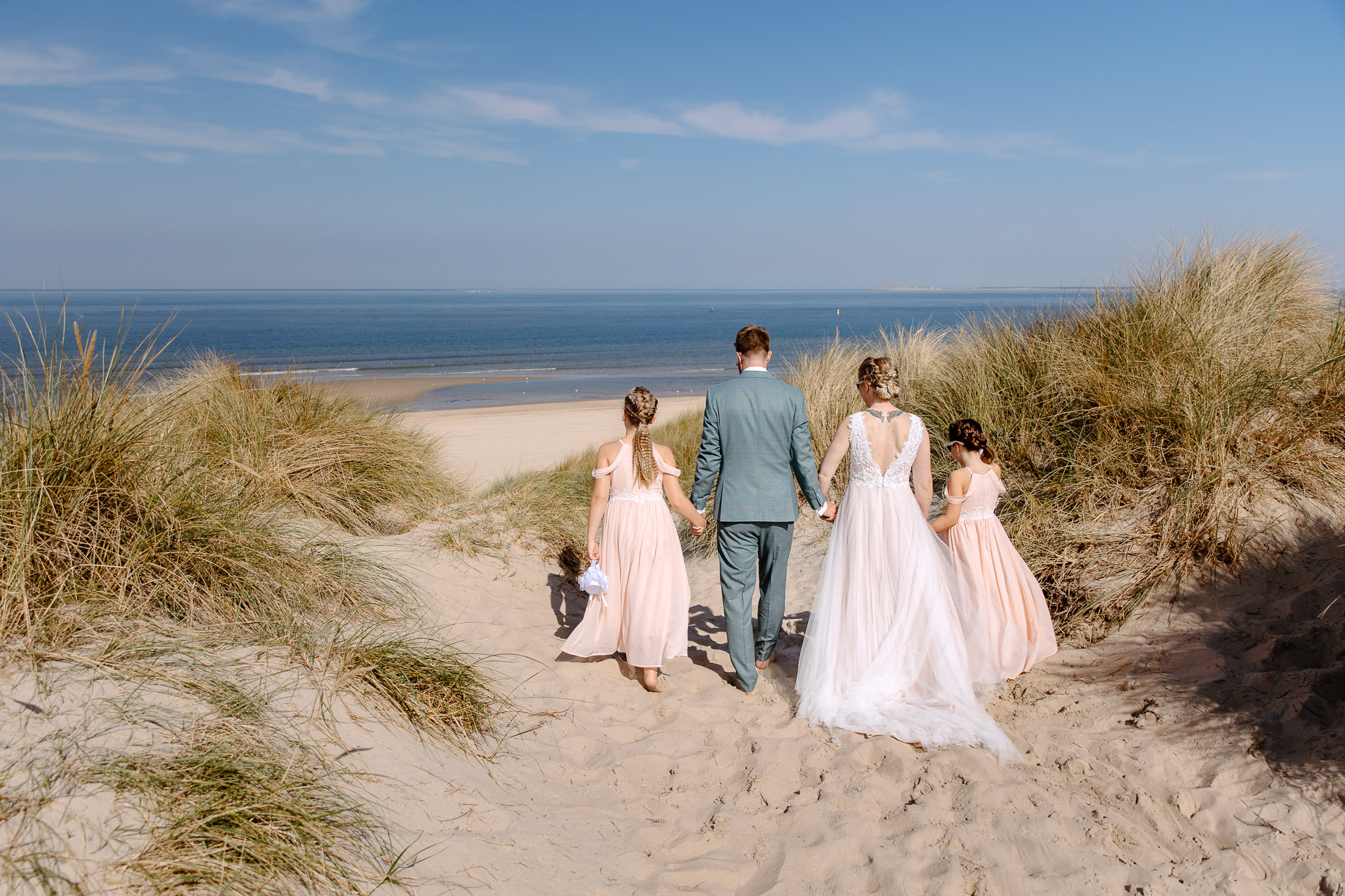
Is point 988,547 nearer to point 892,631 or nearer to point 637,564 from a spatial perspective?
point 892,631

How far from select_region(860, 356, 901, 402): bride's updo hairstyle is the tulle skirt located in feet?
1.90

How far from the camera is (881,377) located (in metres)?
4.52

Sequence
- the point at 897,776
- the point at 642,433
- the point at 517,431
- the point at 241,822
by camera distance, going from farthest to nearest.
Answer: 1. the point at 517,431
2. the point at 642,433
3. the point at 897,776
4. the point at 241,822

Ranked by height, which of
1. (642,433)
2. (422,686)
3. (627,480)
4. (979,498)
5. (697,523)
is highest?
(642,433)

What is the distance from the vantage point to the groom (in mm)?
4668

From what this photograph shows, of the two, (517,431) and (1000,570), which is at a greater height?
(1000,570)

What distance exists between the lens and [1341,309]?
7191 millimetres

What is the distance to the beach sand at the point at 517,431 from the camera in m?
12.1

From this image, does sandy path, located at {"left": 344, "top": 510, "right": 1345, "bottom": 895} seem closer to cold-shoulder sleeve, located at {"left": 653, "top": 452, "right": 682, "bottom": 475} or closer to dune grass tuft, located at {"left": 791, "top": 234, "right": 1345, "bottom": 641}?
dune grass tuft, located at {"left": 791, "top": 234, "right": 1345, "bottom": 641}

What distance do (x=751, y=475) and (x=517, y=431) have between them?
1174cm

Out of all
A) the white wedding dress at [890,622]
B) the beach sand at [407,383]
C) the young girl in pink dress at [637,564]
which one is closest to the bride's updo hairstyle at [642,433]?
the young girl in pink dress at [637,564]

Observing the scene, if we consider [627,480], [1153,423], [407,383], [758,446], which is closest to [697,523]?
[627,480]

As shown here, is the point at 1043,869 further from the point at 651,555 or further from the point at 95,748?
the point at 95,748

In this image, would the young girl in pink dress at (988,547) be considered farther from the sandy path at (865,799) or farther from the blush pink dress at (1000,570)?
the sandy path at (865,799)
